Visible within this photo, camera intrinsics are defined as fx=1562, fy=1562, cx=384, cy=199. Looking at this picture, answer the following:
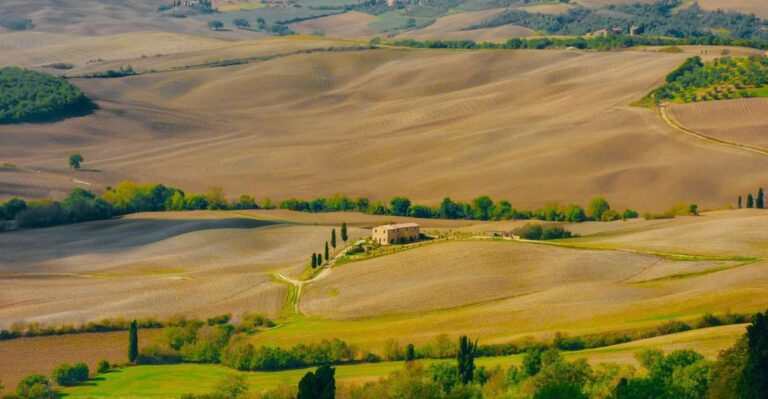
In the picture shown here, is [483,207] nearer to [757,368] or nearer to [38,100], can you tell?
[38,100]

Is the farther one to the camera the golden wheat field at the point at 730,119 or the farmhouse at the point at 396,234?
the golden wheat field at the point at 730,119

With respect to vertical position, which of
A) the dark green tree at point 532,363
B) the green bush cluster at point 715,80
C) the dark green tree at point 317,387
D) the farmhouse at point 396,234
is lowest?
the farmhouse at point 396,234

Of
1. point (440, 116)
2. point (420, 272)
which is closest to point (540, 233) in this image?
point (420, 272)

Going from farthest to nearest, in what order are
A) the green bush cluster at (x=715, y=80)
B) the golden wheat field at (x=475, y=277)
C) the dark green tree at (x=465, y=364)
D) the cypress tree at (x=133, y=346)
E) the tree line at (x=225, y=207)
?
1. the green bush cluster at (x=715, y=80)
2. the tree line at (x=225, y=207)
3. the golden wheat field at (x=475, y=277)
4. the cypress tree at (x=133, y=346)
5. the dark green tree at (x=465, y=364)

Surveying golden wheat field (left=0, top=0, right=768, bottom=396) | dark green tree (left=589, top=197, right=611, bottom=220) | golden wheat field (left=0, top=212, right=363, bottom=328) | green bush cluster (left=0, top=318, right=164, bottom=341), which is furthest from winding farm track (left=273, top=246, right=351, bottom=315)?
dark green tree (left=589, top=197, right=611, bottom=220)

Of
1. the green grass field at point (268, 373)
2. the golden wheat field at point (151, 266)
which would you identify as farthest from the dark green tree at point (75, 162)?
the green grass field at point (268, 373)

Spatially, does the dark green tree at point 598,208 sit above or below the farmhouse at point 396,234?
below

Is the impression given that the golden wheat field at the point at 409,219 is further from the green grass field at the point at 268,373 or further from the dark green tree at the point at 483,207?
the dark green tree at the point at 483,207
